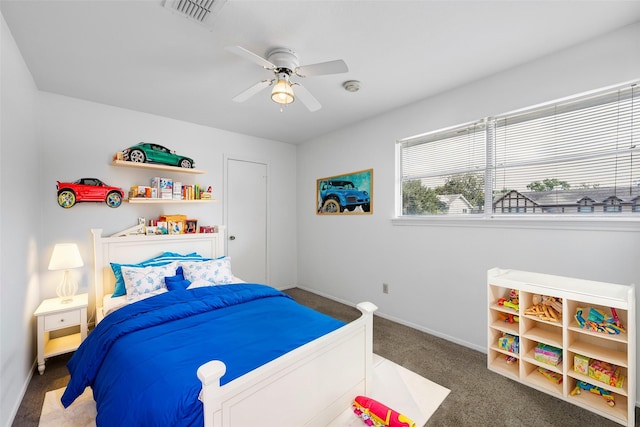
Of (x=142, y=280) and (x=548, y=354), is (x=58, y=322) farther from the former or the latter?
(x=548, y=354)

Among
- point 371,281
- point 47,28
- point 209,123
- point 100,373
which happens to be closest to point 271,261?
point 371,281

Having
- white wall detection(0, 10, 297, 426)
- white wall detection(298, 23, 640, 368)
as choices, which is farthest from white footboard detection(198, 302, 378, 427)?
white wall detection(0, 10, 297, 426)

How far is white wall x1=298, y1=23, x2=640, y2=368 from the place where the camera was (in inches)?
78.8

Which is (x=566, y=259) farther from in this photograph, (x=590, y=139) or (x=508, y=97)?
(x=508, y=97)

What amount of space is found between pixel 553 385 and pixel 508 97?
7.63 ft

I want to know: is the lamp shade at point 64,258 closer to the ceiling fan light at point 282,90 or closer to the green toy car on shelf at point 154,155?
the green toy car on shelf at point 154,155

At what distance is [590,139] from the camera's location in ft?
6.97

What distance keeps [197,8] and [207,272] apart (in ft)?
7.47

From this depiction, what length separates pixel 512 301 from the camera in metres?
2.24

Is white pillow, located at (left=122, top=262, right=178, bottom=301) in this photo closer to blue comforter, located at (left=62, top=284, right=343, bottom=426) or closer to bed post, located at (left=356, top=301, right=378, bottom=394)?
blue comforter, located at (left=62, top=284, right=343, bottom=426)

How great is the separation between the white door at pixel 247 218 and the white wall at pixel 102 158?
0.17 m

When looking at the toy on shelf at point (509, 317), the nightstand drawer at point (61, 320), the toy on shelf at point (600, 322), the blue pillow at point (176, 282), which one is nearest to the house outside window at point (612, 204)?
the toy on shelf at point (600, 322)

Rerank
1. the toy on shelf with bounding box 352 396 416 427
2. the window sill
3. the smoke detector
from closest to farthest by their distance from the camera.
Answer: the toy on shelf with bounding box 352 396 416 427 < the window sill < the smoke detector

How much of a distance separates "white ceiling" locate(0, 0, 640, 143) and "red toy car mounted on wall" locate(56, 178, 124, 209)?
0.91 m
